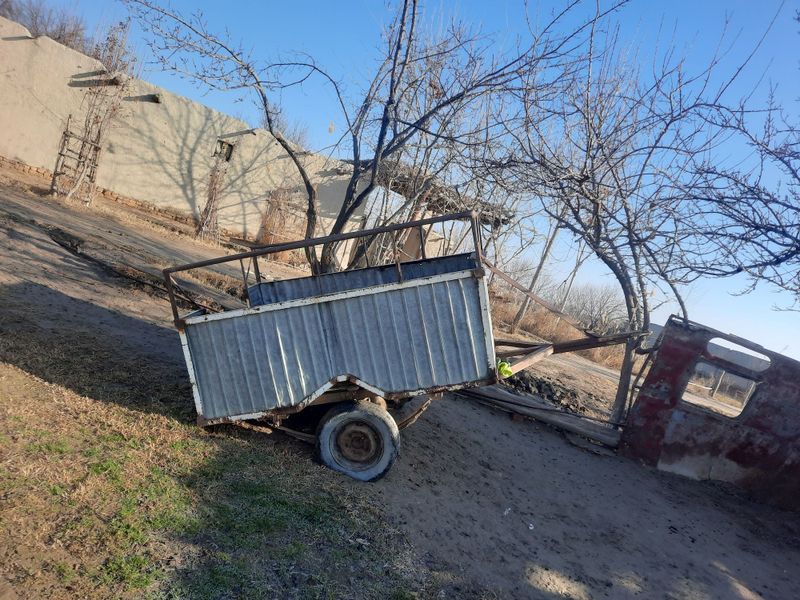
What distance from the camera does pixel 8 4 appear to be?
99.1 ft

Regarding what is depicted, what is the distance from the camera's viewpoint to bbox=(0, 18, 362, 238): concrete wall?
1540cm

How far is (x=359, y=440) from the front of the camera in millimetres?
5246

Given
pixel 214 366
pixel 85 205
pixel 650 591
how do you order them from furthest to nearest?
pixel 85 205 → pixel 214 366 → pixel 650 591

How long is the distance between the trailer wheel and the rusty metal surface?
4207mm

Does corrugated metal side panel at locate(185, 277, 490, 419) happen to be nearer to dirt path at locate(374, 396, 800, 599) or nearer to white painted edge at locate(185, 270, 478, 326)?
white painted edge at locate(185, 270, 478, 326)

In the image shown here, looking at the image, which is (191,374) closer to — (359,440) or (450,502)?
(359,440)

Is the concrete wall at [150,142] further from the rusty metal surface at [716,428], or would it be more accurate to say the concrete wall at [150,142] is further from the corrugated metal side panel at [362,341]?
the corrugated metal side panel at [362,341]

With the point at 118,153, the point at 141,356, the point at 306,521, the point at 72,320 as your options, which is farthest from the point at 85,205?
the point at 306,521

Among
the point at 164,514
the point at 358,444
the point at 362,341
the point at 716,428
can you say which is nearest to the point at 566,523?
the point at 358,444

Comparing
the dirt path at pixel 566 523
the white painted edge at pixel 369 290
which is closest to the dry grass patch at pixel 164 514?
the dirt path at pixel 566 523

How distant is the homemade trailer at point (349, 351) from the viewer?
16.3 feet

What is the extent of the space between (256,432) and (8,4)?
35.5 m

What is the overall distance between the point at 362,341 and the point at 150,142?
15.4 m

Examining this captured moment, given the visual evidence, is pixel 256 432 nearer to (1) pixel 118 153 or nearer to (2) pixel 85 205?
(2) pixel 85 205
